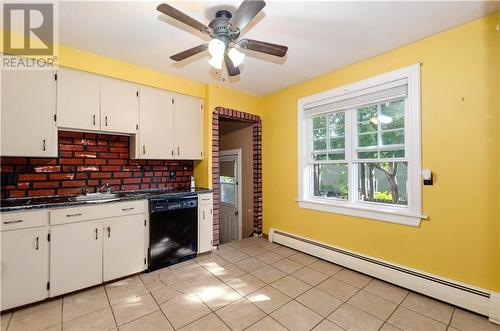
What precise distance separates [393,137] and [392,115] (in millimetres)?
253

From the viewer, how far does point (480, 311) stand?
1896 mm

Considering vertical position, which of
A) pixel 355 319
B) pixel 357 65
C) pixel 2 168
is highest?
pixel 357 65

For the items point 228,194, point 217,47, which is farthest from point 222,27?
point 228,194

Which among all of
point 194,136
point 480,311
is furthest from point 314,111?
point 480,311

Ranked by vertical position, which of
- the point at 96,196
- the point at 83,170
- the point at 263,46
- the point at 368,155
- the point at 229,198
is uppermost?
the point at 263,46

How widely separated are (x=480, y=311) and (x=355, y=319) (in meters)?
1.07

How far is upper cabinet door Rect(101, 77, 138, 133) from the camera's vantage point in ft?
8.79

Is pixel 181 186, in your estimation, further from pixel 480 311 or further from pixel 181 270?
pixel 480 311

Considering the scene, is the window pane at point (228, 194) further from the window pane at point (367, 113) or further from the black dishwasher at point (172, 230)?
the window pane at point (367, 113)

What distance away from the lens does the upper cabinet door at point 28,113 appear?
212 centimetres

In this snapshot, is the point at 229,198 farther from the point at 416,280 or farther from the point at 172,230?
the point at 416,280

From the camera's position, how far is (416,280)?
225 centimetres
